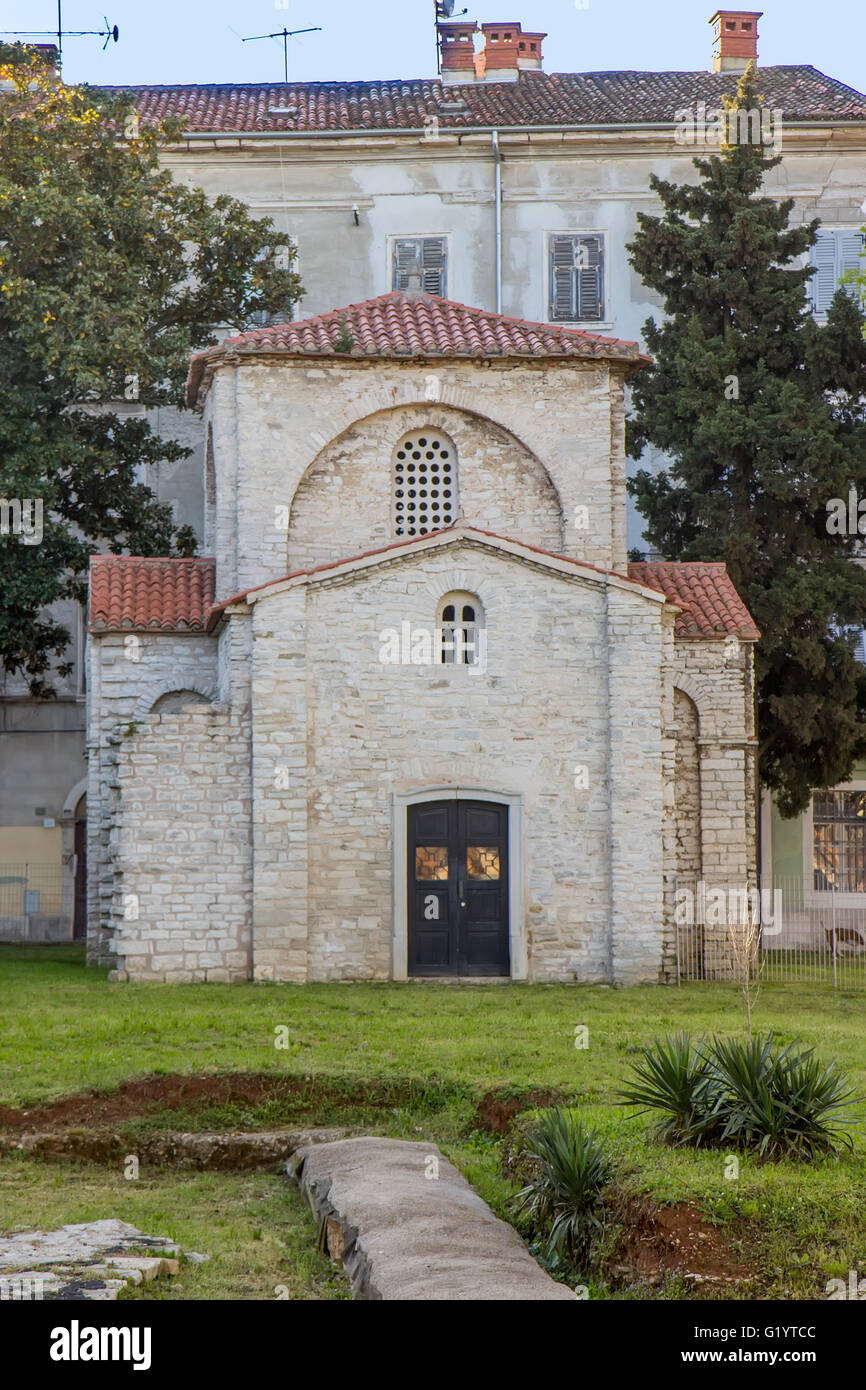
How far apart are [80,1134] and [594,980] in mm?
9798

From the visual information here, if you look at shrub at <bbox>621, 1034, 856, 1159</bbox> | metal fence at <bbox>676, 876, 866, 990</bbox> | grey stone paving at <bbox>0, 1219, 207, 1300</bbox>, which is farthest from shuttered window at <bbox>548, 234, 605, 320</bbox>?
grey stone paving at <bbox>0, 1219, 207, 1300</bbox>

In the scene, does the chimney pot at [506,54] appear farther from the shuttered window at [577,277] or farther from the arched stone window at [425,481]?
the arched stone window at [425,481]

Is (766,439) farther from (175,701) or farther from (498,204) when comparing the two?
(175,701)

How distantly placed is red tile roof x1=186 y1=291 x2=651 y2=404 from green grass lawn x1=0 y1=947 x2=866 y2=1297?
9.52 m

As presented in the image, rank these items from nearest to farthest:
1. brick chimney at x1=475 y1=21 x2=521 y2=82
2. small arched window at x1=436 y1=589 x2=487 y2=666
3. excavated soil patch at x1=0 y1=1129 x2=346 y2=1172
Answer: excavated soil patch at x1=0 y1=1129 x2=346 y2=1172 < small arched window at x1=436 y1=589 x2=487 y2=666 < brick chimney at x1=475 y1=21 x2=521 y2=82

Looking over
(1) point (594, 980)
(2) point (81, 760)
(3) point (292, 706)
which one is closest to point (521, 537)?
(3) point (292, 706)

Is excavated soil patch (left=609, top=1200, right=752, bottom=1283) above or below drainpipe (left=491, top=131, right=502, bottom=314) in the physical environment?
below

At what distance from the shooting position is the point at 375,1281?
873cm

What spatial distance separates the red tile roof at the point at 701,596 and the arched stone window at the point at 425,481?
3125 millimetres

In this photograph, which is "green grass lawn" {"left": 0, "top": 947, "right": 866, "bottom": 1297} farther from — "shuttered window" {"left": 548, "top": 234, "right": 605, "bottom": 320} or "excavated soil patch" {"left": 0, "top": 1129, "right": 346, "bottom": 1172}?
"shuttered window" {"left": 548, "top": 234, "right": 605, "bottom": 320}

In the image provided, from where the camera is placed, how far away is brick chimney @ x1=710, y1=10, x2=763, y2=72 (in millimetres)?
37781

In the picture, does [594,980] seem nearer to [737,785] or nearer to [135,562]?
[737,785]

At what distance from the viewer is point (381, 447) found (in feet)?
79.0

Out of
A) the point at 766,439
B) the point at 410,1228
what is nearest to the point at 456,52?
the point at 766,439
